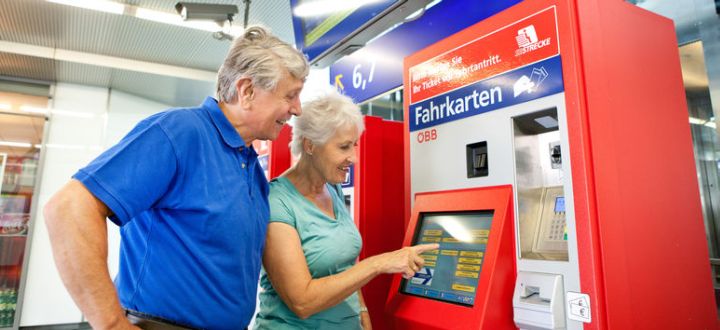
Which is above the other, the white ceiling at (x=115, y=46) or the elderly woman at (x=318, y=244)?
the white ceiling at (x=115, y=46)

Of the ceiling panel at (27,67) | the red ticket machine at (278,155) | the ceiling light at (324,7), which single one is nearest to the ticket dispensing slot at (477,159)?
the ceiling light at (324,7)

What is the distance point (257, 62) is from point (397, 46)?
1261 millimetres

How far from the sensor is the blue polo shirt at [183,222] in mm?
1057

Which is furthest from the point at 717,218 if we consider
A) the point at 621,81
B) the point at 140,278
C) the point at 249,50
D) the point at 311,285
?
the point at 140,278

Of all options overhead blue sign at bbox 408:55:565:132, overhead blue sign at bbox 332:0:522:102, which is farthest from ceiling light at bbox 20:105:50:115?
overhead blue sign at bbox 408:55:565:132

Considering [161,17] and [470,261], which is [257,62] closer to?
[470,261]

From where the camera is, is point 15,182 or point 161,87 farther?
point 161,87

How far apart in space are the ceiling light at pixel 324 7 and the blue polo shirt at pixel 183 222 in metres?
1.00

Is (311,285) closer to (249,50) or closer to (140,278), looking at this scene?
(140,278)

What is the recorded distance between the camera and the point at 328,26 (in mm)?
2246

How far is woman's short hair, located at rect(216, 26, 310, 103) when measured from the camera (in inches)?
50.8

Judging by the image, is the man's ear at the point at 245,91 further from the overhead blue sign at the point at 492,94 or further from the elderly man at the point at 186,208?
the overhead blue sign at the point at 492,94

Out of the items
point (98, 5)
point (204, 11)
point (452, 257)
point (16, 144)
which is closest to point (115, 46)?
point (98, 5)

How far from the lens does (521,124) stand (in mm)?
1372
